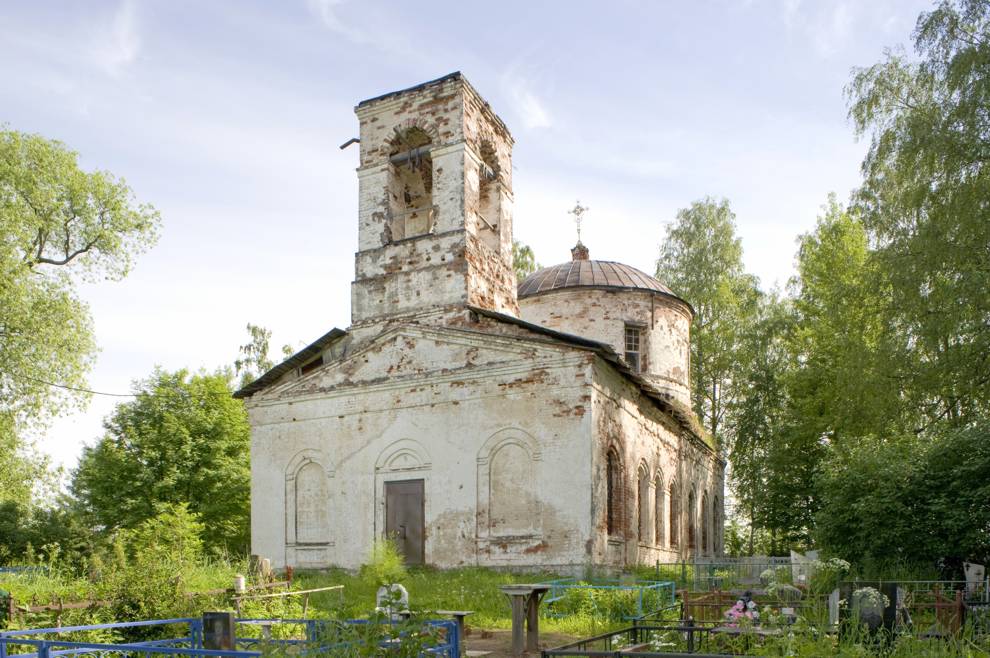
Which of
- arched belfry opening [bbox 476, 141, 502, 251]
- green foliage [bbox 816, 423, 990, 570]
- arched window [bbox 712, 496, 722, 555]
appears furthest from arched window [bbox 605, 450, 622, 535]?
arched window [bbox 712, 496, 722, 555]

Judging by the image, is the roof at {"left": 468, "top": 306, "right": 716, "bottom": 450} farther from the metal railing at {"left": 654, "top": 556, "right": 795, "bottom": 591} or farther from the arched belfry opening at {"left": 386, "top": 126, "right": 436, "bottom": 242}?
the metal railing at {"left": 654, "top": 556, "right": 795, "bottom": 591}

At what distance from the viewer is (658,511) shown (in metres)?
23.1

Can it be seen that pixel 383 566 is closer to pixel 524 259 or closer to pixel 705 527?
pixel 705 527

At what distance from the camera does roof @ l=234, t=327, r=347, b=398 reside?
68.6ft

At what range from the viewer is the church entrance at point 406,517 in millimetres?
18859

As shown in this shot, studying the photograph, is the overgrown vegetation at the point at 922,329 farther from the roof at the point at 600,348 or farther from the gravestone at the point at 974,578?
the roof at the point at 600,348

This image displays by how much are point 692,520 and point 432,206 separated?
1335cm

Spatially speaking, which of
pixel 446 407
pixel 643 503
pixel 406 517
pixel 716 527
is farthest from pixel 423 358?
pixel 716 527

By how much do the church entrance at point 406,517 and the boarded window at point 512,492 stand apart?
177 centimetres

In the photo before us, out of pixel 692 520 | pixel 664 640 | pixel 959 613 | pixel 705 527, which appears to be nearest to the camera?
pixel 959 613

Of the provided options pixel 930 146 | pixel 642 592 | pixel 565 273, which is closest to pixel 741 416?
pixel 565 273

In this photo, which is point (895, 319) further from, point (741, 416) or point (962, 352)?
point (741, 416)

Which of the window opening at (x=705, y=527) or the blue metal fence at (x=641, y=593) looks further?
the window opening at (x=705, y=527)

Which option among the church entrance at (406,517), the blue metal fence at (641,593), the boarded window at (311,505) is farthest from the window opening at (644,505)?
the boarded window at (311,505)
